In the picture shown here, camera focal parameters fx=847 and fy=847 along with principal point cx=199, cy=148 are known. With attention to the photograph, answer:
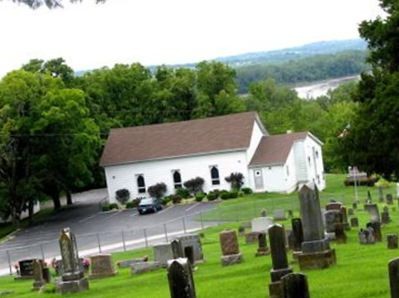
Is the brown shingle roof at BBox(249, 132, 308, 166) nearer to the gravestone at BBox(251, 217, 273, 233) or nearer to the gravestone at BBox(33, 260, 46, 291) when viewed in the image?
the gravestone at BBox(251, 217, 273, 233)

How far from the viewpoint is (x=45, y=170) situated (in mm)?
62281

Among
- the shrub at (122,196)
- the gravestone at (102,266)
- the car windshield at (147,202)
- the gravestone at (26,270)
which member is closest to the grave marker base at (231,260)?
the gravestone at (102,266)

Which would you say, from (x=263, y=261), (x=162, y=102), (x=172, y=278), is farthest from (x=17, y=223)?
(x=172, y=278)

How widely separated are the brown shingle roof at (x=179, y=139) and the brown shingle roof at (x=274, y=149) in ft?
5.15

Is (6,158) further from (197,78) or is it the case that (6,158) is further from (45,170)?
(197,78)

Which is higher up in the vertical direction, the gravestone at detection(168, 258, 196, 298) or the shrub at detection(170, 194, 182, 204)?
the gravestone at detection(168, 258, 196, 298)

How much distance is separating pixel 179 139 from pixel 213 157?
3865mm

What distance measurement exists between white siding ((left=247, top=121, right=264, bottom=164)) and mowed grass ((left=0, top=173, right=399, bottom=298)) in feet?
115

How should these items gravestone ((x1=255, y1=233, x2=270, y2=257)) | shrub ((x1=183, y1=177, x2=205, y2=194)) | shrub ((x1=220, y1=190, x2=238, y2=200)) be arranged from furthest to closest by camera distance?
shrub ((x1=183, y1=177, x2=205, y2=194)) → shrub ((x1=220, y1=190, x2=238, y2=200)) → gravestone ((x1=255, y1=233, x2=270, y2=257))

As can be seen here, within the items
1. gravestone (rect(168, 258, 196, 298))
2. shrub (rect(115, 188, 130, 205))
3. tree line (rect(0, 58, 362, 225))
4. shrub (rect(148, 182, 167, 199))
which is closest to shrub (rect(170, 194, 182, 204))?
shrub (rect(148, 182, 167, 199))

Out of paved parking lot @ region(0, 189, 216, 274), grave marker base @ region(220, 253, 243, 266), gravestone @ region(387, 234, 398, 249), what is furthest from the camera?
paved parking lot @ region(0, 189, 216, 274)

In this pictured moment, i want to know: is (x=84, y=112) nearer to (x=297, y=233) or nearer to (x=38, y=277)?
(x=38, y=277)

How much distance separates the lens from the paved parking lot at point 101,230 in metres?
43.4

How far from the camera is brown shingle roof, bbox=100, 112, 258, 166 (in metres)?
66.0
